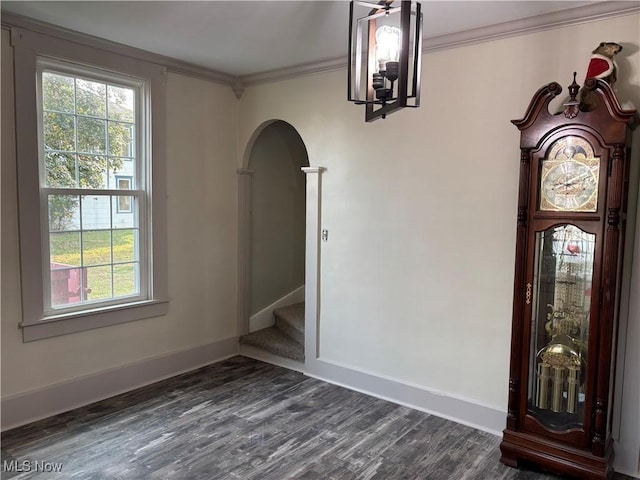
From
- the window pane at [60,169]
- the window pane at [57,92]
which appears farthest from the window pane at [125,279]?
the window pane at [57,92]

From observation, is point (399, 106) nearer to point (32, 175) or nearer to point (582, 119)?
point (582, 119)

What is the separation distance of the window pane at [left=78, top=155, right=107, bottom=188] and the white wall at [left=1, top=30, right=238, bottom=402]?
1.48 feet

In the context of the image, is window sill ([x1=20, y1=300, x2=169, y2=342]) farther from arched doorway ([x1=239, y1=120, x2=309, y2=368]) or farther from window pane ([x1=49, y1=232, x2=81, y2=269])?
arched doorway ([x1=239, y1=120, x2=309, y2=368])

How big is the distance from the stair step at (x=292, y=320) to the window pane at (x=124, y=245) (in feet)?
5.33

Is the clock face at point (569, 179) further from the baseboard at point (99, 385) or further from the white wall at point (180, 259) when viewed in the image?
the baseboard at point (99, 385)

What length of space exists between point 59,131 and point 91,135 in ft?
0.74

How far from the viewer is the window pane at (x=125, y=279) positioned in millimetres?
3604

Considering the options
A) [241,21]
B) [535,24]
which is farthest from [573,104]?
[241,21]

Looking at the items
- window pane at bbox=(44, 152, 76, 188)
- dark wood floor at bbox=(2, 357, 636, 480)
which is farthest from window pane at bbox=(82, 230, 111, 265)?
dark wood floor at bbox=(2, 357, 636, 480)

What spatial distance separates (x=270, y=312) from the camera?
489cm

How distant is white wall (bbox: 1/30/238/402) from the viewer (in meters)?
2.97

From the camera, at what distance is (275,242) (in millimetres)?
4914

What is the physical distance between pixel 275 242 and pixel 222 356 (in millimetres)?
1293

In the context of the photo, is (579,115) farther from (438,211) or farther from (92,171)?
(92,171)
